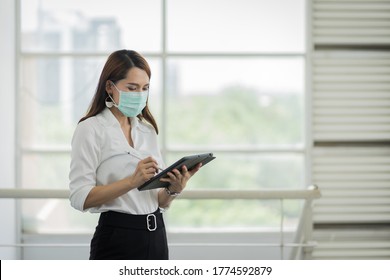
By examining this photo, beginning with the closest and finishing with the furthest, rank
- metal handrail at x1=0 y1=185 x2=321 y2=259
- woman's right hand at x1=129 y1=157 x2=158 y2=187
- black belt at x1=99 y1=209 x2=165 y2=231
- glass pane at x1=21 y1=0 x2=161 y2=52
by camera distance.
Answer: woman's right hand at x1=129 y1=157 x2=158 y2=187
black belt at x1=99 y1=209 x2=165 y2=231
metal handrail at x1=0 y1=185 x2=321 y2=259
glass pane at x1=21 y1=0 x2=161 y2=52

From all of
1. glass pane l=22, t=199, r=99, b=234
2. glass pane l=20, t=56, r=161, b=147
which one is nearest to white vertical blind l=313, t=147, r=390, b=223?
glass pane l=20, t=56, r=161, b=147

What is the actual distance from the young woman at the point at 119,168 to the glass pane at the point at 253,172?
2696 mm

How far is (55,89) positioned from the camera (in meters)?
4.69

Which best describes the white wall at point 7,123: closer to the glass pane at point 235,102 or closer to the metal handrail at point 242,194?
the glass pane at point 235,102

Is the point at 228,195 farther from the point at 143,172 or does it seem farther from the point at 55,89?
the point at 55,89

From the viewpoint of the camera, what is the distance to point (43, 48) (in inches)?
183

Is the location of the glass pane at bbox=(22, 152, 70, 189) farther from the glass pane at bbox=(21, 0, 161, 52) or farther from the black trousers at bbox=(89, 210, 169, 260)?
the black trousers at bbox=(89, 210, 169, 260)

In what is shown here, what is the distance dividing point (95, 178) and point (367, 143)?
314 cm

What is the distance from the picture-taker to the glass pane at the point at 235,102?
185 inches

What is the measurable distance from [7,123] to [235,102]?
4.80ft

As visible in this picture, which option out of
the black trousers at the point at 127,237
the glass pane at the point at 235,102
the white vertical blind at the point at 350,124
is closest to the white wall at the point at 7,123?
the glass pane at the point at 235,102

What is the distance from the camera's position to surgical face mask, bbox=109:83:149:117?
6.56ft

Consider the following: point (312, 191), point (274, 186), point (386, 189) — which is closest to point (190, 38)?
point (274, 186)
